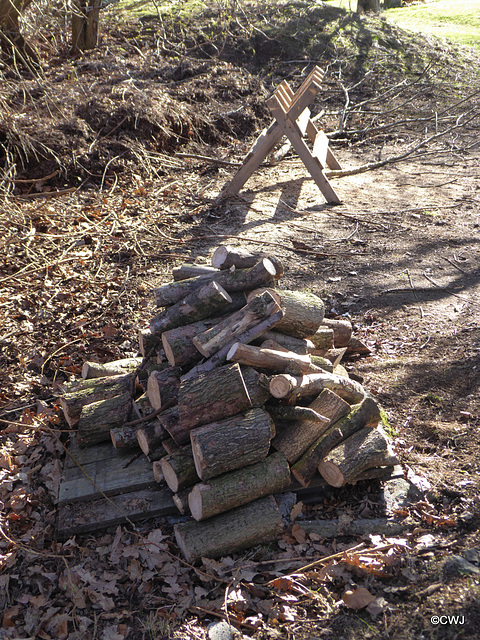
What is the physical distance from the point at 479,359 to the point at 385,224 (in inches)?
123

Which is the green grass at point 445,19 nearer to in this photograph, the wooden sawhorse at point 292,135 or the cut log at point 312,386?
the wooden sawhorse at point 292,135

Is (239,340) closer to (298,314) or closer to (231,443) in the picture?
(298,314)

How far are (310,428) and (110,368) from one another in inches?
72.9

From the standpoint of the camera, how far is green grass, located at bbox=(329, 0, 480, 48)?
15.7 metres

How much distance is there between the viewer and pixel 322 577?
2.85 meters

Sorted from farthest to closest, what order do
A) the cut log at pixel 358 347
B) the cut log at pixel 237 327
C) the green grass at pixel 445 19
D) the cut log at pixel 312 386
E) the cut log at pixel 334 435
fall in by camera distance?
the green grass at pixel 445 19, the cut log at pixel 358 347, the cut log at pixel 237 327, the cut log at pixel 334 435, the cut log at pixel 312 386

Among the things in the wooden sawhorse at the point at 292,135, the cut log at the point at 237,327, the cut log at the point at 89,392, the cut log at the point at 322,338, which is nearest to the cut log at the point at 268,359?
the cut log at the point at 237,327

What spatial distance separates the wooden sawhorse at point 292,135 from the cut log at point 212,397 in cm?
503

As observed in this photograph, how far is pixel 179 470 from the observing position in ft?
10.6

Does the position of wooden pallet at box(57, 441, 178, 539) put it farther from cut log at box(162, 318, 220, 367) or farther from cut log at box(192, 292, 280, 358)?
cut log at box(192, 292, 280, 358)

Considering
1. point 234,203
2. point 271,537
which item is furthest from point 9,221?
point 271,537

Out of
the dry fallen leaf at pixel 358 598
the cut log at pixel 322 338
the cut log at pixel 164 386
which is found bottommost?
the dry fallen leaf at pixel 358 598

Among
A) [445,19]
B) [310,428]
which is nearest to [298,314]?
[310,428]

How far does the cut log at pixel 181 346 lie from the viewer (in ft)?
11.7
